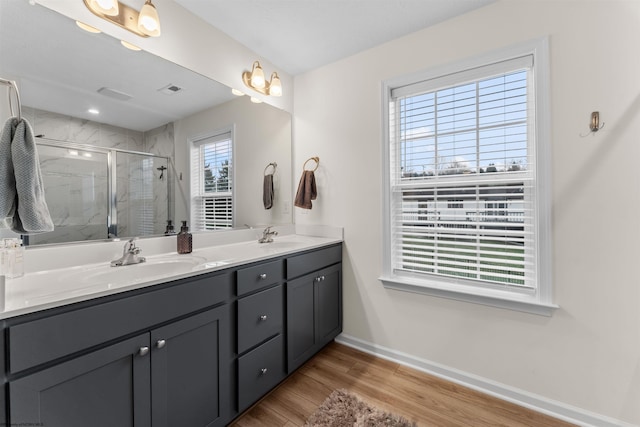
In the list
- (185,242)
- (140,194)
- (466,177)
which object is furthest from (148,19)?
(466,177)

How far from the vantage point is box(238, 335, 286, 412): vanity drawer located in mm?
1425

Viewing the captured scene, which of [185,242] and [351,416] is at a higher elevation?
[185,242]

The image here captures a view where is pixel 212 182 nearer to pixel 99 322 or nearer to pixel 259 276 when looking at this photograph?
pixel 259 276

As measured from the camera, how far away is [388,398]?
5.43ft

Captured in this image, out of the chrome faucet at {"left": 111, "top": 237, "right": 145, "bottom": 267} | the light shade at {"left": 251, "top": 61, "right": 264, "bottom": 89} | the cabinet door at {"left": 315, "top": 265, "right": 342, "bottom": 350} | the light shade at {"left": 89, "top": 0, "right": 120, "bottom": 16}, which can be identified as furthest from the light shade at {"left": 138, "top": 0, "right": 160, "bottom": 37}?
the cabinet door at {"left": 315, "top": 265, "right": 342, "bottom": 350}

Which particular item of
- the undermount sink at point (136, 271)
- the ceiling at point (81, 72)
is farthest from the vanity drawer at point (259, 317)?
the ceiling at point (81, 72)

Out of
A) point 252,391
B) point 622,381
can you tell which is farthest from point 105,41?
point 622,381

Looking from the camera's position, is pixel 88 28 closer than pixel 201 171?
Yes

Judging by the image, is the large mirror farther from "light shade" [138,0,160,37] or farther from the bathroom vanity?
the bathroom vanity

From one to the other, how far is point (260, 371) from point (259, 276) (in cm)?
54

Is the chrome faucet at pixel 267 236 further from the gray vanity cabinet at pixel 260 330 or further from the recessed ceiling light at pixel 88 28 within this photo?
the recessed ceiling light at pixel 88 28

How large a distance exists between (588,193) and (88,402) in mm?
2369

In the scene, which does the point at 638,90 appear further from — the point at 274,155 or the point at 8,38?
the point at 8,38

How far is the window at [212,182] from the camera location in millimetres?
1858
